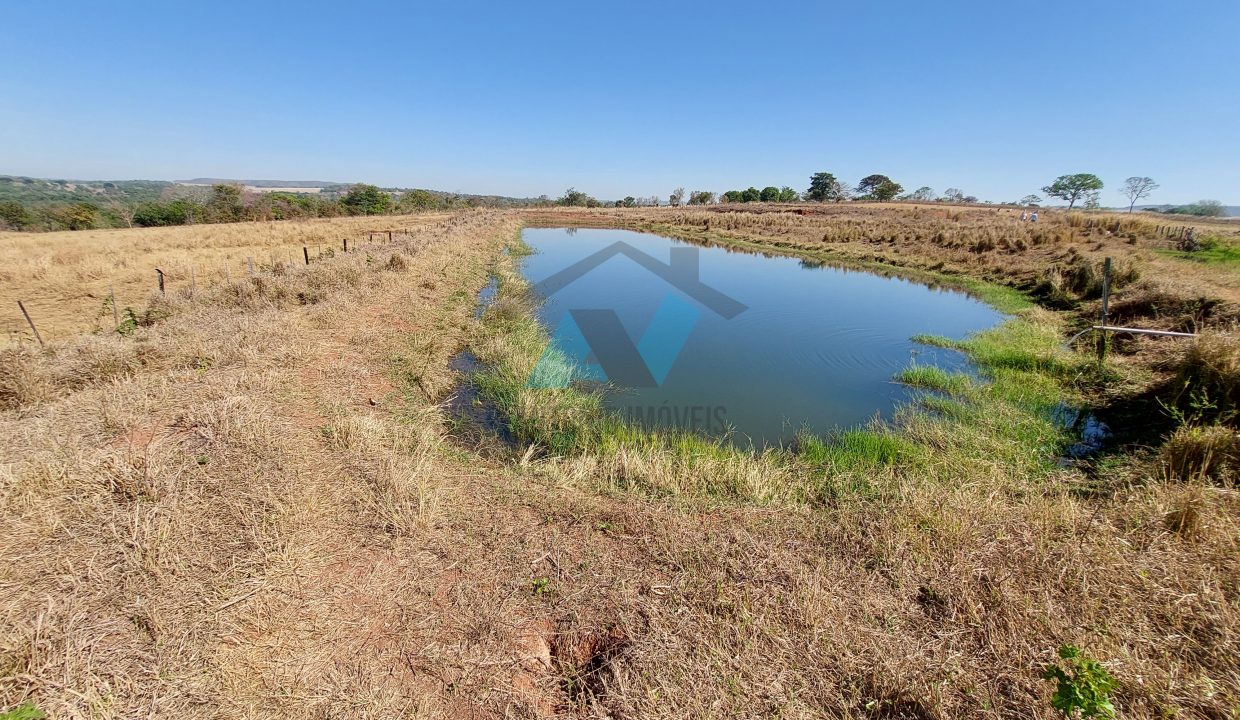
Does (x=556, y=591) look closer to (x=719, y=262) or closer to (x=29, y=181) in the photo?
(x=719, y=262)

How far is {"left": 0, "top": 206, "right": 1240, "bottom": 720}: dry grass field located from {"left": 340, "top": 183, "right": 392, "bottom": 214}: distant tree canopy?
5661 centimetres

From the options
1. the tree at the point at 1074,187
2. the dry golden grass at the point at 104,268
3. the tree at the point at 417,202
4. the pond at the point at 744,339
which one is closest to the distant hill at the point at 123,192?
the tree at the point at 417,202

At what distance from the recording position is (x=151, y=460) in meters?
3.39

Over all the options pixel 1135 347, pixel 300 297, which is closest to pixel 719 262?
pixel 1135 347

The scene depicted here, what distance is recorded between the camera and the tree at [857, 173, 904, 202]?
76562 mm

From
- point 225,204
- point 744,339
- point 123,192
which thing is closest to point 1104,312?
point 744,339

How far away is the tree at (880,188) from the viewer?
251ft

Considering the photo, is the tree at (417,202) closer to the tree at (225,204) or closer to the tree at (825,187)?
the tree at (225,204)

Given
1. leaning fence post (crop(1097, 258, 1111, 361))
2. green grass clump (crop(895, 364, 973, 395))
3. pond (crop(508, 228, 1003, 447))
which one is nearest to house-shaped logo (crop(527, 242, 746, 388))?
pond (crop(508, 228, 1003, 447))

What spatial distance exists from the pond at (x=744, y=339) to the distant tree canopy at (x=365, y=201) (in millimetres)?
43483

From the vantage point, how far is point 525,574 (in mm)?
3408

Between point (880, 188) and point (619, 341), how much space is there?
3370 inches

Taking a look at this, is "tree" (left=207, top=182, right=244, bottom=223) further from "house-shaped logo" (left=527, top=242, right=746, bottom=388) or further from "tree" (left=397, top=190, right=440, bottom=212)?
"house-shaped logo" (left=527, top=242, right=746, bottom=388)

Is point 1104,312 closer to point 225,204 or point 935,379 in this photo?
point 935,379
